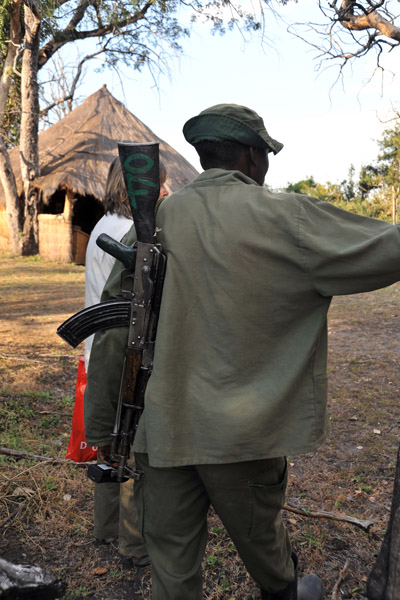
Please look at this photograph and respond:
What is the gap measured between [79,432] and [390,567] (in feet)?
4.96

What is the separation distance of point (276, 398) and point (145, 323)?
18.4 inches

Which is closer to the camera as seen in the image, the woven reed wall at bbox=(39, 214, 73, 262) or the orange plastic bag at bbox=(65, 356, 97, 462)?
the orange plastic bag at bbox=(65, 356, 97, 462)

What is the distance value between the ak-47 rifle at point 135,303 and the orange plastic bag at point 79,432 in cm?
86

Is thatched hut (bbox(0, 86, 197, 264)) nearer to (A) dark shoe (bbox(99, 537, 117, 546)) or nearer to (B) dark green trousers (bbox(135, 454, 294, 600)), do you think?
(A) dark shoe (bbox(99, 537, 117, 546))

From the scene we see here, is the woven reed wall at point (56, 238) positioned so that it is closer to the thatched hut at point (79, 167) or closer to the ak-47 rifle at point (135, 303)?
the thatched hut at point (79, 167)

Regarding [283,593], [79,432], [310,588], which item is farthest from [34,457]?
[283,593]

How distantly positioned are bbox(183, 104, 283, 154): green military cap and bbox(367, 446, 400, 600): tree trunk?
1.22 m

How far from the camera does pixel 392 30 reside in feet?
23.5

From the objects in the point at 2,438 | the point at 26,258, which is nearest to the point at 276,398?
the point at 2,438

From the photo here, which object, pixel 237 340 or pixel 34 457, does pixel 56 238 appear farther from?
pixel 237 340

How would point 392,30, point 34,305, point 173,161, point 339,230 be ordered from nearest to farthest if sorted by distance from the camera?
point 339,230 < point 392,30 < point 34,305 < point 173,161

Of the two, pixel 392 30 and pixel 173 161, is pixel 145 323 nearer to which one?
pixel 392 30

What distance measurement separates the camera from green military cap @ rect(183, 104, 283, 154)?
5.53 ft

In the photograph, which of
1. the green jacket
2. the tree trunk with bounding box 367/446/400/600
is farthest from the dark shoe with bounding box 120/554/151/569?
the green jacket
